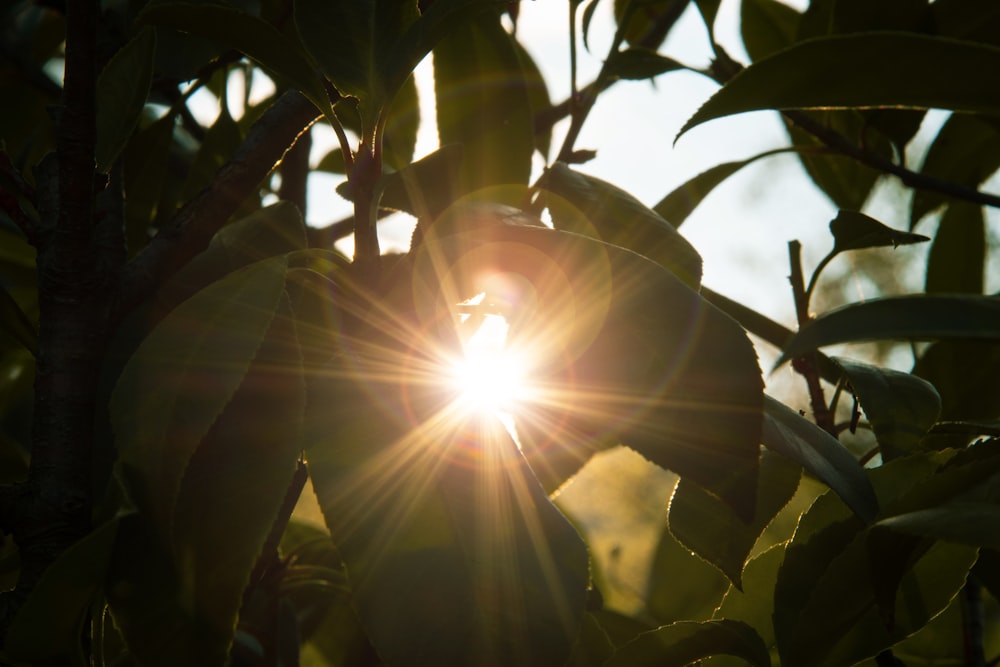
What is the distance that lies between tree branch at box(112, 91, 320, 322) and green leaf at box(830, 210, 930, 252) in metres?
0.38

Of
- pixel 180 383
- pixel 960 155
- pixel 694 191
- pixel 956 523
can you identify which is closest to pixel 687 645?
pixel 956 523

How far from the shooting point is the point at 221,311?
368mm

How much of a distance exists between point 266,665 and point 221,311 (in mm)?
439

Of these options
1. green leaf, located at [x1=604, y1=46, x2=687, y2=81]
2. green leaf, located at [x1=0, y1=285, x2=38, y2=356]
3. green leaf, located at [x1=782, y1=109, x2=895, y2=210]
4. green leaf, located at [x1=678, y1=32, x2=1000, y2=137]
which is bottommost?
green leaf, located at [x1=0, y1=285, x2=38, y2=356]

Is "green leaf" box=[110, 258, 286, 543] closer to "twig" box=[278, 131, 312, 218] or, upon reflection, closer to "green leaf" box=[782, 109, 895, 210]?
"twig" box=[278, 131, 312, 218]

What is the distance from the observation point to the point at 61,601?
1.16ft

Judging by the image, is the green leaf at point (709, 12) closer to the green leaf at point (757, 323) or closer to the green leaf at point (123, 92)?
the green leaf at point (757, 323)

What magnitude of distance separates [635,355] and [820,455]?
12cm

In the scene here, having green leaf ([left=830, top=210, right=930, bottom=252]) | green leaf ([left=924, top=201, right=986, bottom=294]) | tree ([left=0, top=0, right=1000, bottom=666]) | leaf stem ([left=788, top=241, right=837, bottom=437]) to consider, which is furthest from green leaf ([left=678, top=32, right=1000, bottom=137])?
green leaf ([left=924, top=201, right=986, bottom=294])

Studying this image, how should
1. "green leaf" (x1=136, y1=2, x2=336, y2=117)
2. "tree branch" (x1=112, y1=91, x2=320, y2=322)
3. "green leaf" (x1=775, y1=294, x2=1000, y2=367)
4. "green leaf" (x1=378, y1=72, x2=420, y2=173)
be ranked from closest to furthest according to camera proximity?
"green leaf" (x1=775, y1=294, x2=1000, y2=367)
"green leaf" (x1=136, y1=2, x2=336, y2=117)
"tree branch" (x1=112, y1=91, x2=320, y2=322)
"green leaf" (x1=378, y1=72, x2=420, y2=173)

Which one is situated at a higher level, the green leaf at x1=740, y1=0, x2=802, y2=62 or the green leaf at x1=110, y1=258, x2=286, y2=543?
the green leaf at x1=740, y1=0, x2=802, y2=62

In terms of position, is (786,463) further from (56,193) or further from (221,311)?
(56,193)

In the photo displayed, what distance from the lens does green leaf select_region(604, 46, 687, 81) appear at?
732 millimetres

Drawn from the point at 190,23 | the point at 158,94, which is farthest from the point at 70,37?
the point at 158,94
